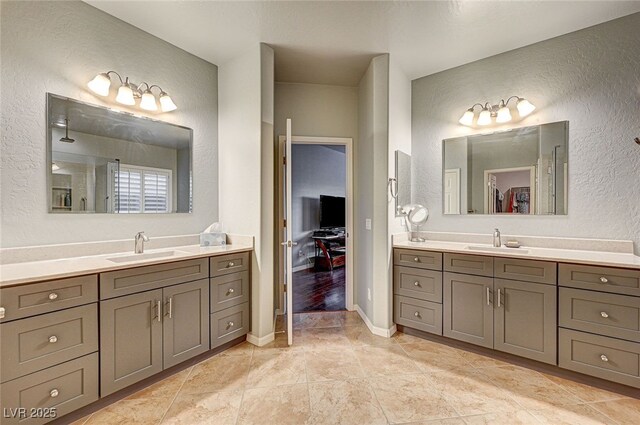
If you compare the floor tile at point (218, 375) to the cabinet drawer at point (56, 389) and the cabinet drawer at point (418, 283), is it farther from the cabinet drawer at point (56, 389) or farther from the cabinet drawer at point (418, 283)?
the cabinet drawer at point (418, 283)

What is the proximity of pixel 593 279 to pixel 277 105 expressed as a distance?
3.30 metres

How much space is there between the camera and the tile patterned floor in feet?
5.38

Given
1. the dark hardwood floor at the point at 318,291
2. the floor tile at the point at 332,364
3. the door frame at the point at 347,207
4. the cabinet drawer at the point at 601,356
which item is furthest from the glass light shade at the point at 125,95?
the cabinet drawer at the point at 601,356

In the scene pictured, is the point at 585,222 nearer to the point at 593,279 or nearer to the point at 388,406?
the point at 593,279

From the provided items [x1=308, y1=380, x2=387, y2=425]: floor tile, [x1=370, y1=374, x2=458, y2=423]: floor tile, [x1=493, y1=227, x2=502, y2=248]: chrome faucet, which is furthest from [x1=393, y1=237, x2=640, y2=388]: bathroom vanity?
[x1=308, y1=380, x2=387, y2=425]: floor tile

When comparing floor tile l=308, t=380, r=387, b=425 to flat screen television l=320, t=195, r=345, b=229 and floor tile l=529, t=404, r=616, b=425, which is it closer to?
floor tile l=529, t=404, r=616, b=425

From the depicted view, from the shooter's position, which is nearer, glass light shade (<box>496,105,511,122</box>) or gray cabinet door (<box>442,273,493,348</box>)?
gray cabinet door (<box>442,273,493,348</box>)

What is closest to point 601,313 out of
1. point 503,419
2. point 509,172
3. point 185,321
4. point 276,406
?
point 503,419

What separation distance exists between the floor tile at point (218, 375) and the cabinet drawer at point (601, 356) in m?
2.36

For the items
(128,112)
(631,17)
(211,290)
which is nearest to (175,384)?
(211,290)

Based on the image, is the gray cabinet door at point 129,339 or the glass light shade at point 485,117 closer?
the gray cabinet door at point 129,339

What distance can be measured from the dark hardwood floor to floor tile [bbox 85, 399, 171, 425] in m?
1.88

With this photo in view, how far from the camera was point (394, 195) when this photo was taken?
2803 mm

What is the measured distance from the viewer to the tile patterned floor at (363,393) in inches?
64.5
